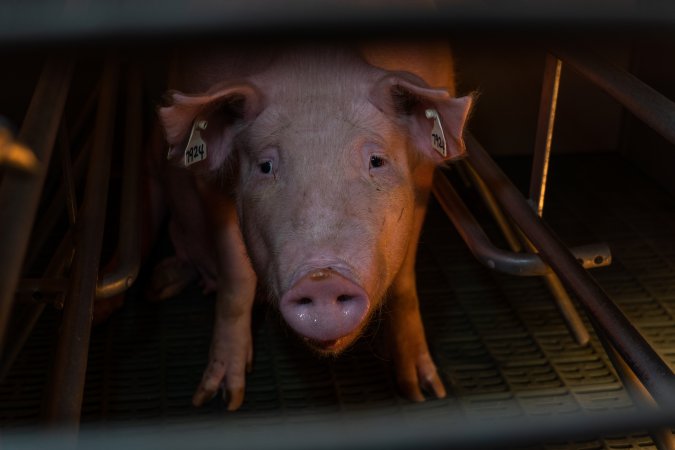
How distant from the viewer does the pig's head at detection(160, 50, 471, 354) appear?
1604 mm

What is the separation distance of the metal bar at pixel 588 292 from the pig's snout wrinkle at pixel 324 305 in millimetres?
444

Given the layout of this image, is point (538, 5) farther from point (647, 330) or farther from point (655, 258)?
point (655, 258)

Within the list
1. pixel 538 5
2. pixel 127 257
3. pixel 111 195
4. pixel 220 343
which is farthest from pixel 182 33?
pixel 111 195

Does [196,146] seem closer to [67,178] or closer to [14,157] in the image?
[67,178]

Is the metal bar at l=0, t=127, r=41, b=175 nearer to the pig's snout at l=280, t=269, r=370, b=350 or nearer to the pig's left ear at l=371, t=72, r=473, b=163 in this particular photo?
the pig's snout at l=280, t=269, r=370, b=350

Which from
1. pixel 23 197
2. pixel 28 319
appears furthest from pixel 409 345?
pixel 23 197

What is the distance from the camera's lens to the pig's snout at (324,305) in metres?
1.55

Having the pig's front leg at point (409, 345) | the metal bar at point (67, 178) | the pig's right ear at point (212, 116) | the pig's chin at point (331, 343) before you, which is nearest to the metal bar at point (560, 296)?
the pig's front leg at point (409, 345)

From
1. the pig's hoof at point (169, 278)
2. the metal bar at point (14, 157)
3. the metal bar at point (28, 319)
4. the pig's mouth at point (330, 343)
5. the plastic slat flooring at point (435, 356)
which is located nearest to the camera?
the metal bar at point (14, 157)

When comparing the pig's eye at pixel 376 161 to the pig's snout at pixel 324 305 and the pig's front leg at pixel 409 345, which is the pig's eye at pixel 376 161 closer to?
the pig's snout at pixel 324 305

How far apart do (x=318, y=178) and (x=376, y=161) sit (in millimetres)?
187

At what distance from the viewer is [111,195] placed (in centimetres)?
365

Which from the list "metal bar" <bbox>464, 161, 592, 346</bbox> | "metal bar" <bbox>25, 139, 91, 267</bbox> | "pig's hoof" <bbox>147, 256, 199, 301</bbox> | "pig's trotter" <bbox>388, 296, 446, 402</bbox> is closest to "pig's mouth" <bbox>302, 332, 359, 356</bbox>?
"pig's trotter" <bbox>388, 296, 446, 402</bbox>

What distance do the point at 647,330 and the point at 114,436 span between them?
234 cm
